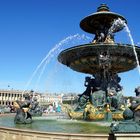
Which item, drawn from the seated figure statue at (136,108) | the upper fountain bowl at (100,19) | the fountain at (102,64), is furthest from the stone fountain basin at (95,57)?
the seated figure statue at (136,108)

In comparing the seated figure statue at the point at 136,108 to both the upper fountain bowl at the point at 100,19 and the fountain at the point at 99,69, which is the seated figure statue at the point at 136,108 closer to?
the fountain at the point at 99,69

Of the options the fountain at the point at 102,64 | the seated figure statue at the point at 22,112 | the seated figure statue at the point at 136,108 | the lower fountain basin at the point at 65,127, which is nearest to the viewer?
the seated figure statue at the point at 136,108

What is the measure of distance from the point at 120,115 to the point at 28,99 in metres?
4.30

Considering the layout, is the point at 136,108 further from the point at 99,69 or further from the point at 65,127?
the point at 99,69

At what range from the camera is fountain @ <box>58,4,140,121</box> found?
47.9 feet

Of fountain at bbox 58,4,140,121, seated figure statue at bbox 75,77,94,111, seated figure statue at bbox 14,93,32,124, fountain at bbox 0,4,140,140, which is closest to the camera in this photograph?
seated figure statue at bbox 14,93,32,124

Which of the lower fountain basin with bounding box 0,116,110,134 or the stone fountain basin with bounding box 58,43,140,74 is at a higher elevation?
the stone fountain basin with bounding box 58,43,140,74

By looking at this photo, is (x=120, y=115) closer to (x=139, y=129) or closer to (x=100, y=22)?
(x=100, y=22)

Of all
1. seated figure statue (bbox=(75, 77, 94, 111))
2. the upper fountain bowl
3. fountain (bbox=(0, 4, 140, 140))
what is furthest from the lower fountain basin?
the upper fountain bowl

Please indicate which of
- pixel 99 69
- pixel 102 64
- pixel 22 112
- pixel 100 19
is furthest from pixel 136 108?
pixel 100 19

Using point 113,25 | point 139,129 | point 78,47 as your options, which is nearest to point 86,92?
point 78,47

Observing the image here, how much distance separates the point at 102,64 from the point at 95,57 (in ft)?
1.61

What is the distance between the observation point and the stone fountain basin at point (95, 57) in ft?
48.0

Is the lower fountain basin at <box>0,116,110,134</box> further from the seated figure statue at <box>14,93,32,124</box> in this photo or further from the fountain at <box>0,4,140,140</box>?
the fountain at <box>0,4,140,140</box>
